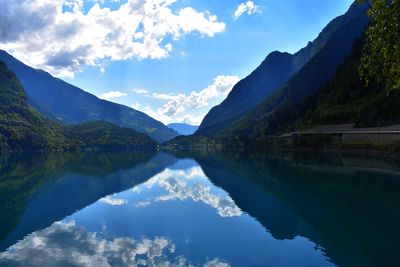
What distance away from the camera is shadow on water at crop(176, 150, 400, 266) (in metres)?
26.3

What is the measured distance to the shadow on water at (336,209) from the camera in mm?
26328

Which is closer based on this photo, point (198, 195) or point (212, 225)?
point (212, 225)

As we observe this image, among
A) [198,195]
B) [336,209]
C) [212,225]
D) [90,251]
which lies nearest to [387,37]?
[90,251]

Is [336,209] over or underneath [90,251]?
over

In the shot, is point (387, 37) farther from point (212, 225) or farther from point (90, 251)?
point (212, 225)

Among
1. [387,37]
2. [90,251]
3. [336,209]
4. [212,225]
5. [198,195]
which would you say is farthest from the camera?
[198,195]

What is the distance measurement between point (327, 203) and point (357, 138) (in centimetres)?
10939

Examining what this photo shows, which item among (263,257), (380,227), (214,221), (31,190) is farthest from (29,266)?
(31,190)

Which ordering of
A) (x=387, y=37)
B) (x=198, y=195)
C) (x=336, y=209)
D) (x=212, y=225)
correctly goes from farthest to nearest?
(x=198, y=195), (x=336, y=209), (x=212, y=225), (x=387, y=37)

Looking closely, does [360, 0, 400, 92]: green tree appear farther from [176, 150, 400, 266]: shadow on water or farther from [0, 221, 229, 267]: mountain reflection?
[0, 221, 229, 267]: mountain reflection

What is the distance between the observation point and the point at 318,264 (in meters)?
23.4

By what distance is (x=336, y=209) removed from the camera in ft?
134

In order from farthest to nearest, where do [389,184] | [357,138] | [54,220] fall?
[357,138] < [389,184] < [54,220]

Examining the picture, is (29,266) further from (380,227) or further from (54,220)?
(380,227)
